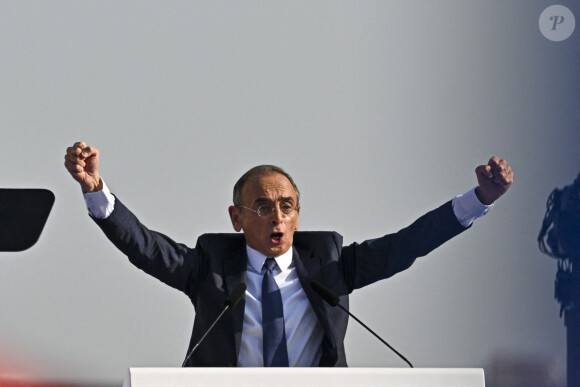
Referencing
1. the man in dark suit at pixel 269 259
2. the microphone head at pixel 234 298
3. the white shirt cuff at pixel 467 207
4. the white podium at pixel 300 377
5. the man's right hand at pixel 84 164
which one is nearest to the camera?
the white podium at pixel 300 377

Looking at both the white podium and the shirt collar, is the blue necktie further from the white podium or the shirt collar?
the white podium

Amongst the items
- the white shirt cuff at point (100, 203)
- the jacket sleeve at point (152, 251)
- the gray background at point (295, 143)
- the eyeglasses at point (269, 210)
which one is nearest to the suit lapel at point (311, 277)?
the eyeglasses at point (269, 210)

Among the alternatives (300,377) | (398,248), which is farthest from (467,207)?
(300,377)

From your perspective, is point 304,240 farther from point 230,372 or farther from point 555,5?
point 555,5

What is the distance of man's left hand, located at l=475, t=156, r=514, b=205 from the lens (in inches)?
115

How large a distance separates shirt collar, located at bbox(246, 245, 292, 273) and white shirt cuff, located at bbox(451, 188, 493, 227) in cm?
46

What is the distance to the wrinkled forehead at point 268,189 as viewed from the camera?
10.1 ft

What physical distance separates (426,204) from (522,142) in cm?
42

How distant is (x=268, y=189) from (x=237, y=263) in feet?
0.72

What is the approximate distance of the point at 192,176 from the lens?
384 centimetres

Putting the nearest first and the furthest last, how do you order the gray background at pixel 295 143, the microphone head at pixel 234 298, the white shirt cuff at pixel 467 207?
the microphone head at pixel 234 298 < the white shirt cuff at pixel 467 207 < the gray background at pixel 295 143

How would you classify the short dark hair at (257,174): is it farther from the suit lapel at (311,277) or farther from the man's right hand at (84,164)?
the man's right hand at (84,164)

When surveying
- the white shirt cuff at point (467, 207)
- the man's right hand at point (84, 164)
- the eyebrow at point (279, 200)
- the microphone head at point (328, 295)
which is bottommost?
the microphone head at point (328, 295)

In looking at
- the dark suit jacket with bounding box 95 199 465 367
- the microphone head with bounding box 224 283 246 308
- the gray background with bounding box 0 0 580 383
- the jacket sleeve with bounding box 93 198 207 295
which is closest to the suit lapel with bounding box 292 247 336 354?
the dark suit jacket with bounding box 95 199 465 367
